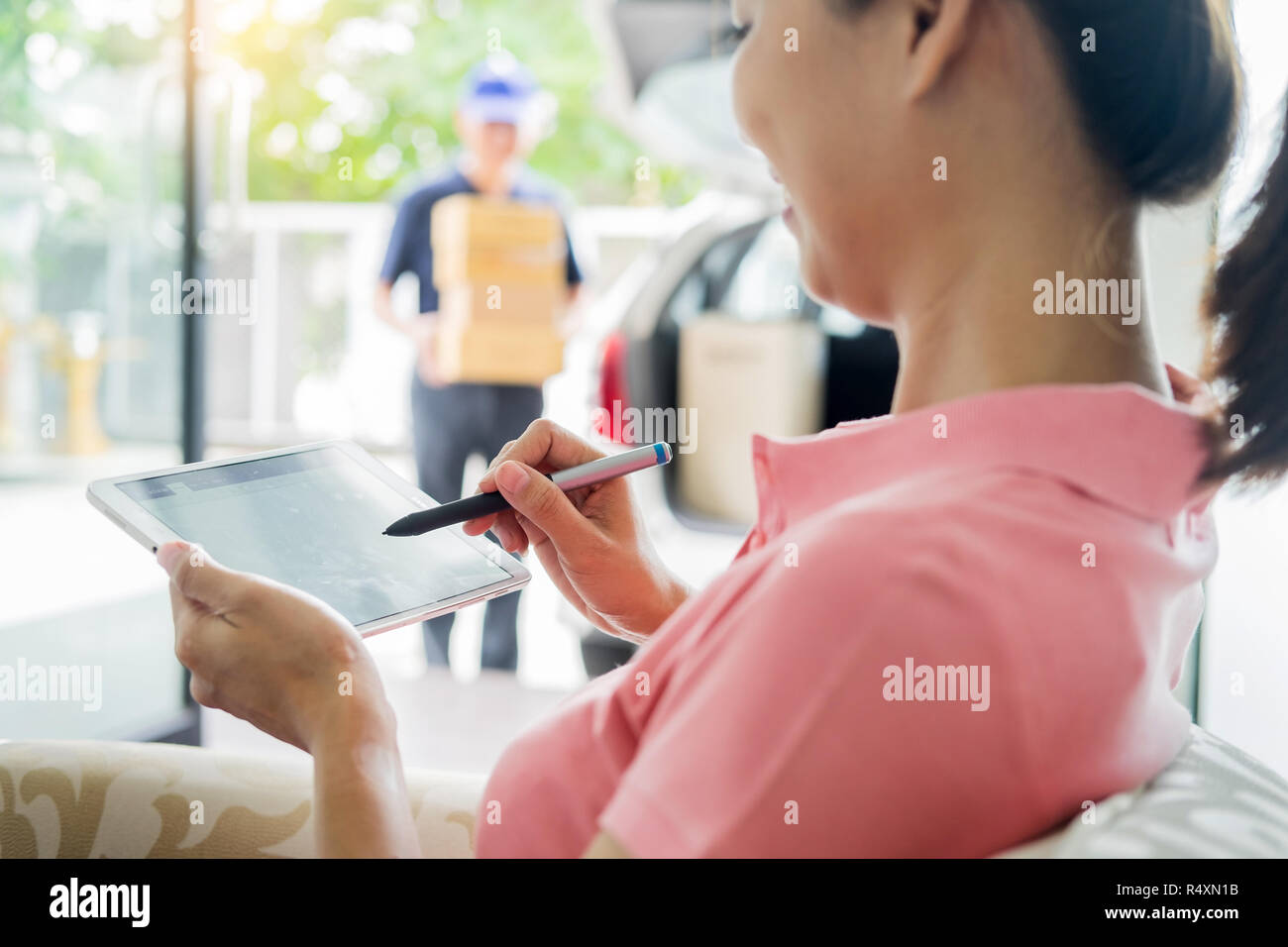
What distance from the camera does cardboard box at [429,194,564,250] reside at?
2592 millimetres

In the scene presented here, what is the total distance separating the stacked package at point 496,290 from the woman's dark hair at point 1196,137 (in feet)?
7.00

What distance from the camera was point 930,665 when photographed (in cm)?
42

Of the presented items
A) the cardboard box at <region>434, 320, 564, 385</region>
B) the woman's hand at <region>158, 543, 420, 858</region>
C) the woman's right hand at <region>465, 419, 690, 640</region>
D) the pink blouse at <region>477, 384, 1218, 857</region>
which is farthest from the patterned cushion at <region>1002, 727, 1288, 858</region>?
the cardboard box at <region>434, 320, 564, 385</region>

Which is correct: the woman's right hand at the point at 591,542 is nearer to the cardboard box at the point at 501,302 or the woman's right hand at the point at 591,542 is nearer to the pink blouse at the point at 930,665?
the pink blouse at the point at 930,665

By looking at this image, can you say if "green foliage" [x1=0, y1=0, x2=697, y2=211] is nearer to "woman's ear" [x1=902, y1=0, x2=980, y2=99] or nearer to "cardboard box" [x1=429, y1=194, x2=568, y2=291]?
"cardboard box" [x1=429, y1=194, x2=568, y2=291]

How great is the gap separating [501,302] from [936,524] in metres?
2.31

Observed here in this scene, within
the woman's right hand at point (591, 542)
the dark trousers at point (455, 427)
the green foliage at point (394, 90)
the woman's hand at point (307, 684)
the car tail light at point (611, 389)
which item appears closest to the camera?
the woman's hand at point (307, 684)

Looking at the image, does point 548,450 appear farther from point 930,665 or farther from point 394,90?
point 394,90

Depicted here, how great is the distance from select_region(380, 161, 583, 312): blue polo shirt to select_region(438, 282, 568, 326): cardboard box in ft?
0.27

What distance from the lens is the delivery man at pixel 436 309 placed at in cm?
272

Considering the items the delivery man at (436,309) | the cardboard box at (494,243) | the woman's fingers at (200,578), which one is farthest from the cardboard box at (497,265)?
the woman's fingers at (200,578)

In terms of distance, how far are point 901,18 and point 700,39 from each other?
1.82 m
